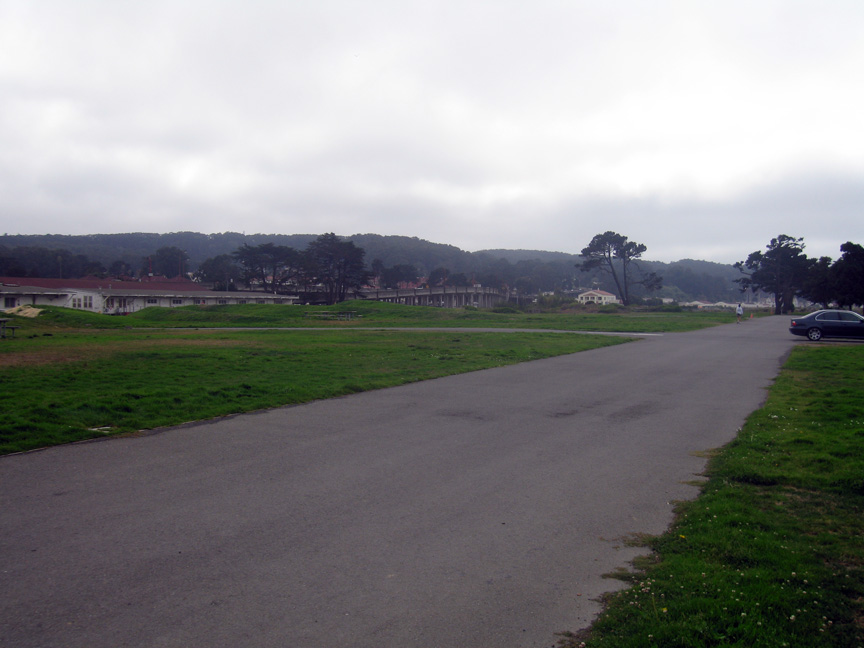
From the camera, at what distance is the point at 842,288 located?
42781mm

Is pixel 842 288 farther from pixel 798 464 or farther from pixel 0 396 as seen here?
pixel 0 396

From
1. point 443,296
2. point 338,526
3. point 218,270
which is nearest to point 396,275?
point 443,296

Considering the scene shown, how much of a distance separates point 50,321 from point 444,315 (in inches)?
1319

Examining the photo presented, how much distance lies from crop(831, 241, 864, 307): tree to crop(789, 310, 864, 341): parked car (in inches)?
562

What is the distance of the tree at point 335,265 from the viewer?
9512cm

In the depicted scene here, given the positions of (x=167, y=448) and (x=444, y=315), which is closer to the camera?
(x=167, y=448)

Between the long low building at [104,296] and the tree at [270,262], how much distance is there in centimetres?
494

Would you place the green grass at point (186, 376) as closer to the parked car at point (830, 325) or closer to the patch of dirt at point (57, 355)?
the patch of dirt at point (57, 355)

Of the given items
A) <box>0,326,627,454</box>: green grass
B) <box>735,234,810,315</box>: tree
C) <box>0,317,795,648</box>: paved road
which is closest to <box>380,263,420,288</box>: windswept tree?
<box>735,234,810,315</box>: tree

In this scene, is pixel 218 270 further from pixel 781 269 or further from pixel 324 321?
pixel 781 269

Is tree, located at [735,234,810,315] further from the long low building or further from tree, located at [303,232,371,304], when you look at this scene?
the long low building

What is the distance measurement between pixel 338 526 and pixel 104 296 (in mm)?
82694

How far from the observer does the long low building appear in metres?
67.6

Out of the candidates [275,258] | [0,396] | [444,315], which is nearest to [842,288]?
[444,315]
